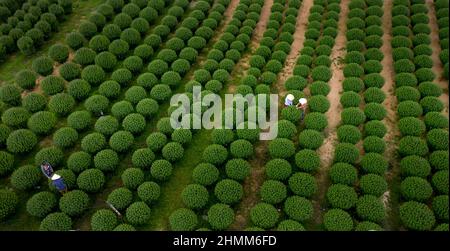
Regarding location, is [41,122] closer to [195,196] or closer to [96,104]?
[96,104]

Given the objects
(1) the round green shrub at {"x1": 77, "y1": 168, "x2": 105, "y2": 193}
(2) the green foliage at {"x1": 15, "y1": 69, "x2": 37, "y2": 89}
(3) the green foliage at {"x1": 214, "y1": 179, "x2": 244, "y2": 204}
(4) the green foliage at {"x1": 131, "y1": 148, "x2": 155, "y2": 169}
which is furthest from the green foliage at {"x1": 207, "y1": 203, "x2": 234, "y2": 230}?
(2) the green foliage at {"x1": 15, "y1": 69, "x2": 37, "y2": 89}

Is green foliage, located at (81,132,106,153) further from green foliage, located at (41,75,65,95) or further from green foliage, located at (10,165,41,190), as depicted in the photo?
green foliage, located at (41,75,65,95)

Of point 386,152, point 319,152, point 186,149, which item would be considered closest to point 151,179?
point 186,149

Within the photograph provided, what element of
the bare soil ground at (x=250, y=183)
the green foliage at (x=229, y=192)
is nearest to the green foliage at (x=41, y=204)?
the green foliage at (x=229, y=192)

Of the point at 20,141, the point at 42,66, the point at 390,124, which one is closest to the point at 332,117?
the point at 390,124
